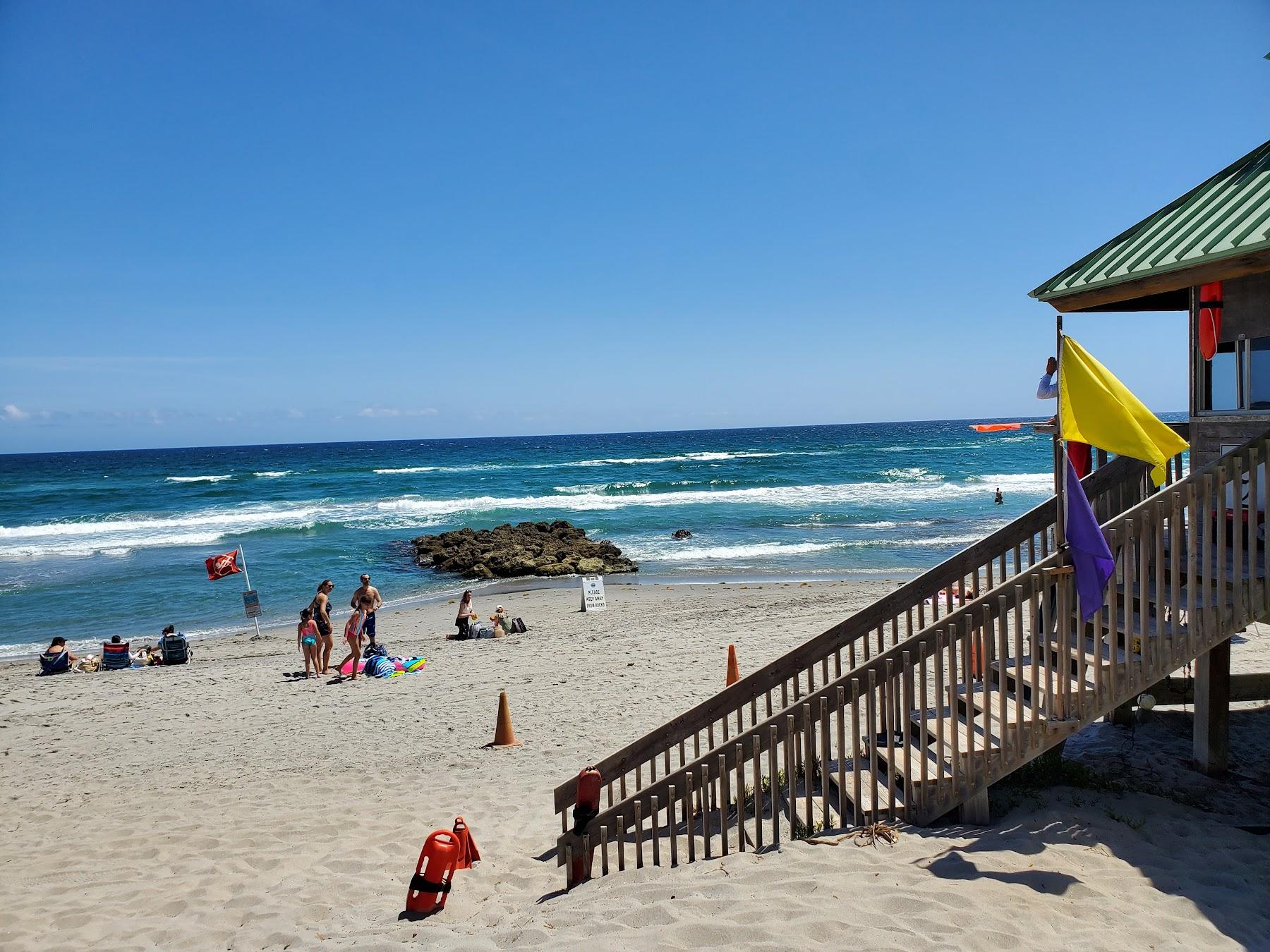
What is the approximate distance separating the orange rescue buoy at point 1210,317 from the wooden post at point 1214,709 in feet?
8.42

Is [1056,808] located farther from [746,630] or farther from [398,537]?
[398,537]

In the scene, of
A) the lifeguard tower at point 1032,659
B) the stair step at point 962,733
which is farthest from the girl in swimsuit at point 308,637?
the stair step at point 962,733

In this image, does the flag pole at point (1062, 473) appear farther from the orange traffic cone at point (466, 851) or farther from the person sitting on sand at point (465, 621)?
the person sitting on sand at point (465, 621)

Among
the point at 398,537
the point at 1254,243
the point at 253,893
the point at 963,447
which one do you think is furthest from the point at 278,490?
the point at 963,447

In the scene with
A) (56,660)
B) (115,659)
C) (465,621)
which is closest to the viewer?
(56,660)

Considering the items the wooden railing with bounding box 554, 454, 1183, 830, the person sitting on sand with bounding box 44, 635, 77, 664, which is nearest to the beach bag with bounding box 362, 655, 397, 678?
the person sitting on sand with bounding box 44, 635, 77, 664

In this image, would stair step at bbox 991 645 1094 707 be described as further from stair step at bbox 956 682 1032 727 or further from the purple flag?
the purple flag

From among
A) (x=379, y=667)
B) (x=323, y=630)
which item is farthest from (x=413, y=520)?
(x=379, y=667)

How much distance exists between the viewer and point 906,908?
461 cm

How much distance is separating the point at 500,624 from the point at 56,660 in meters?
8.76

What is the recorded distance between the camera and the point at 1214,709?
7176 millimetres

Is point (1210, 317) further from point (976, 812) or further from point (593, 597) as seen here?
point (593, 597)

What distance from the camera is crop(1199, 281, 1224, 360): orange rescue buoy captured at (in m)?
6.99

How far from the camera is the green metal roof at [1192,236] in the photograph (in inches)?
223
